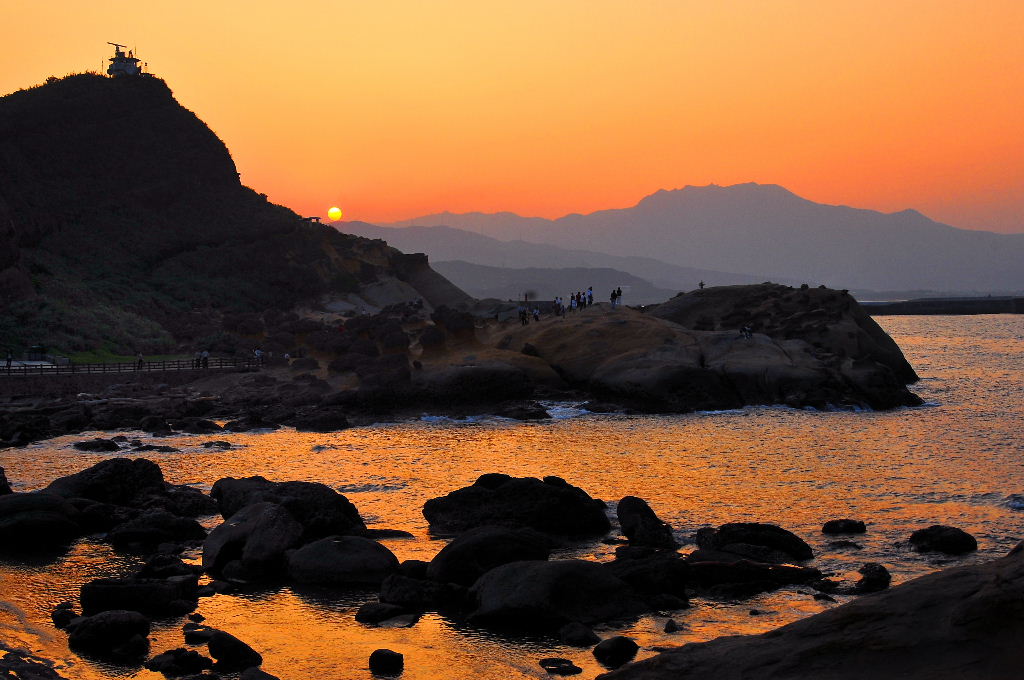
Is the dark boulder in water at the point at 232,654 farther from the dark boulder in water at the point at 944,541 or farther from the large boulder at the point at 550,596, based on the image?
the dark boulder in water at the point at 944,541

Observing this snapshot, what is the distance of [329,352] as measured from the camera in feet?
257

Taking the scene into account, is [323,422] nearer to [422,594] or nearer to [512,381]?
[512,381]

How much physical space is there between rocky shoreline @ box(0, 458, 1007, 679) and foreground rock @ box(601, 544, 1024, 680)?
0.05 meters

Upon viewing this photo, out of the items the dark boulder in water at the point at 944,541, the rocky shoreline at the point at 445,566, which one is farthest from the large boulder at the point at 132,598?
the dark boulder in water at the point at 944,541

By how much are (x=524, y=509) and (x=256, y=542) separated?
322 inches

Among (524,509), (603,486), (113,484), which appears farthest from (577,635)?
(113,484)

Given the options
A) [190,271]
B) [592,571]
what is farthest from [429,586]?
[190,271]

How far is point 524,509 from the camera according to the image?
2997cm

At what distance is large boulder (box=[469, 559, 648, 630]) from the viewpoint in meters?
21.5

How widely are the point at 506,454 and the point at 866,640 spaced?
111ft

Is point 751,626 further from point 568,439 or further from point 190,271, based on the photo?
point 190,271

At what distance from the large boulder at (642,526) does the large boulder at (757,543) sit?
3.26ft

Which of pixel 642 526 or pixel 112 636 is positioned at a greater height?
pixel 642 526

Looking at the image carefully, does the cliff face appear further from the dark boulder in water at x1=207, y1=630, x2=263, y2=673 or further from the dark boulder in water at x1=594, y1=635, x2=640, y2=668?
the dark boulder in water at x1=594, y1=635, x2=640, y2=668
